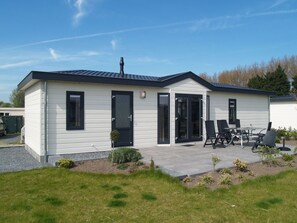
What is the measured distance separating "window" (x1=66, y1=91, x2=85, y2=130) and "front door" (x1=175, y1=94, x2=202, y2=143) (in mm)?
3949

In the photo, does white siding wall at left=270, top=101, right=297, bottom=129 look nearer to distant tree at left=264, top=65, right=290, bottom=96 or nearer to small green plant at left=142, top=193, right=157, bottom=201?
distant tree at left=264, top=65, right=290, bottom=96

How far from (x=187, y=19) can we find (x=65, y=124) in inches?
358

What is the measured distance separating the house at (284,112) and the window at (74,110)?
17.5m

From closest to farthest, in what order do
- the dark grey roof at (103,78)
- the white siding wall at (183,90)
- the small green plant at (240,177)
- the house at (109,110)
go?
the small green plant at (240,177) < the dark grey roof at (103,78) < the house at (109,110) < the white siding wall at (183,90)

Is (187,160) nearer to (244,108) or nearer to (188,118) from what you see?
(188,118)

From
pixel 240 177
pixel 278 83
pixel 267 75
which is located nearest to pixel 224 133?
pixel 240 177

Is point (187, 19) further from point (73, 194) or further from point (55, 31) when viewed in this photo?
point (73, 194)

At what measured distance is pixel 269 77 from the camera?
97.0ft

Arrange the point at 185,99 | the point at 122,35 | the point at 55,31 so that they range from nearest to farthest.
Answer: the point at 185,99 → the point at 55,31 → the point at 122,35

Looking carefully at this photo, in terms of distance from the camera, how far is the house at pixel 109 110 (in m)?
8.05

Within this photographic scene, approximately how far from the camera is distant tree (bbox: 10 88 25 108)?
4362cm

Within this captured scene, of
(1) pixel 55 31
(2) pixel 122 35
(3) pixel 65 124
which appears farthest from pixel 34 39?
(3) pixel 65 124

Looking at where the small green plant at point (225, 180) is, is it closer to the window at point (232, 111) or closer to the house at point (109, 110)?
the house at point (109, 110)

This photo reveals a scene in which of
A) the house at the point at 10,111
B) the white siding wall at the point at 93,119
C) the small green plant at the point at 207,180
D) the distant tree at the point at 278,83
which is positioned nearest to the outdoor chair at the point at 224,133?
the white siding wall at the point at 93,119
